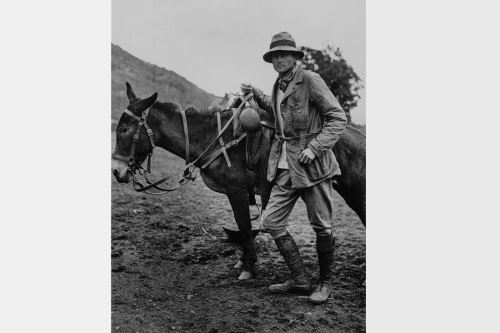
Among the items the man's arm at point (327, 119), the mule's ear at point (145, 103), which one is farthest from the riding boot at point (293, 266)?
the mule's ear at point (145, 103)

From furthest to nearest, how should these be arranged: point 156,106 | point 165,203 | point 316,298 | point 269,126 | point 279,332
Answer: point 165,203 → point 156,106 → point 269,126 → point 316,298 → point 279,332

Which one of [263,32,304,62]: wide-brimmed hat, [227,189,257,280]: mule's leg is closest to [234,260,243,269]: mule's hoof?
[227,189,257,280]: mule's leg

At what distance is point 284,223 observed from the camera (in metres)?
4.07

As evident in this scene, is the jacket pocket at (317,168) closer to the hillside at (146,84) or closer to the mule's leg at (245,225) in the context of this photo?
the mule's leg at (245,225)

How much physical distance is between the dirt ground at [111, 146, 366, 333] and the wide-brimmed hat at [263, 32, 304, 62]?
171cm

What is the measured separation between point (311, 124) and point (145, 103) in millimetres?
1520

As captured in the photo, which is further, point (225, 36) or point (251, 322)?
point (225, 36)

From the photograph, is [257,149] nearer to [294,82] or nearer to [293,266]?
[294,82]

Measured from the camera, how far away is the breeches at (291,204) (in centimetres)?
397

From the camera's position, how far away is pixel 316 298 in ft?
13.1

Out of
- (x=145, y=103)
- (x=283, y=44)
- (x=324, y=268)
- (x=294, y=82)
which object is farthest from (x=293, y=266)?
(x=145, y=103)
